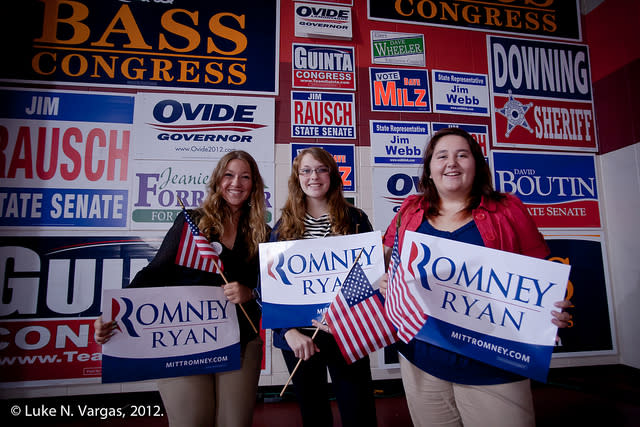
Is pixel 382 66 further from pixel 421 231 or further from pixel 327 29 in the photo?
pixel 421 231

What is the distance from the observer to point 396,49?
324cm

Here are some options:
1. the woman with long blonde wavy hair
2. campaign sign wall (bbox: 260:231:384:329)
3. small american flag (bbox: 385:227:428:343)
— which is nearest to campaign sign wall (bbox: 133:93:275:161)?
the woman with long blonde wavy hair

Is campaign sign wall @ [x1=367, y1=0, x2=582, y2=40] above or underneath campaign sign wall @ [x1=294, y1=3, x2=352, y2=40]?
above

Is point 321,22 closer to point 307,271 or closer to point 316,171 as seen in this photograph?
point 316,171

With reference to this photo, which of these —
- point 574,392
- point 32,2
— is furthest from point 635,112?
point 32,2

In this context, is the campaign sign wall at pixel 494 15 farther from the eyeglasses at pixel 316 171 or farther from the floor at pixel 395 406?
the floor at pixel 395 406

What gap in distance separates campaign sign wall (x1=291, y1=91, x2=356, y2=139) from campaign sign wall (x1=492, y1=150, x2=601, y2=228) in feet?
5.55

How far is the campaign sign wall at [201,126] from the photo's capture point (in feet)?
9.41

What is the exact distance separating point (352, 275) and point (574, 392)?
3.10 m

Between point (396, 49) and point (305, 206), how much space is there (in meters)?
2.60

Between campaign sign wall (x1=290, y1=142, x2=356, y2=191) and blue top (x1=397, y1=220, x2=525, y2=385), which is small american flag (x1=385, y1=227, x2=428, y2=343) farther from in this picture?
campaign sign wall (x1=290, y1=142, x2=356, y2=191)

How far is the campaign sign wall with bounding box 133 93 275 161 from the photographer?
2.87m

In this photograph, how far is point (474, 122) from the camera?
328 cm

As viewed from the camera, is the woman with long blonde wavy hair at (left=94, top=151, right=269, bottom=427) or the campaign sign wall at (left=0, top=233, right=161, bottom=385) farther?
the campaign sign wall at (left=0, top=233, right=161, bottom=385)
